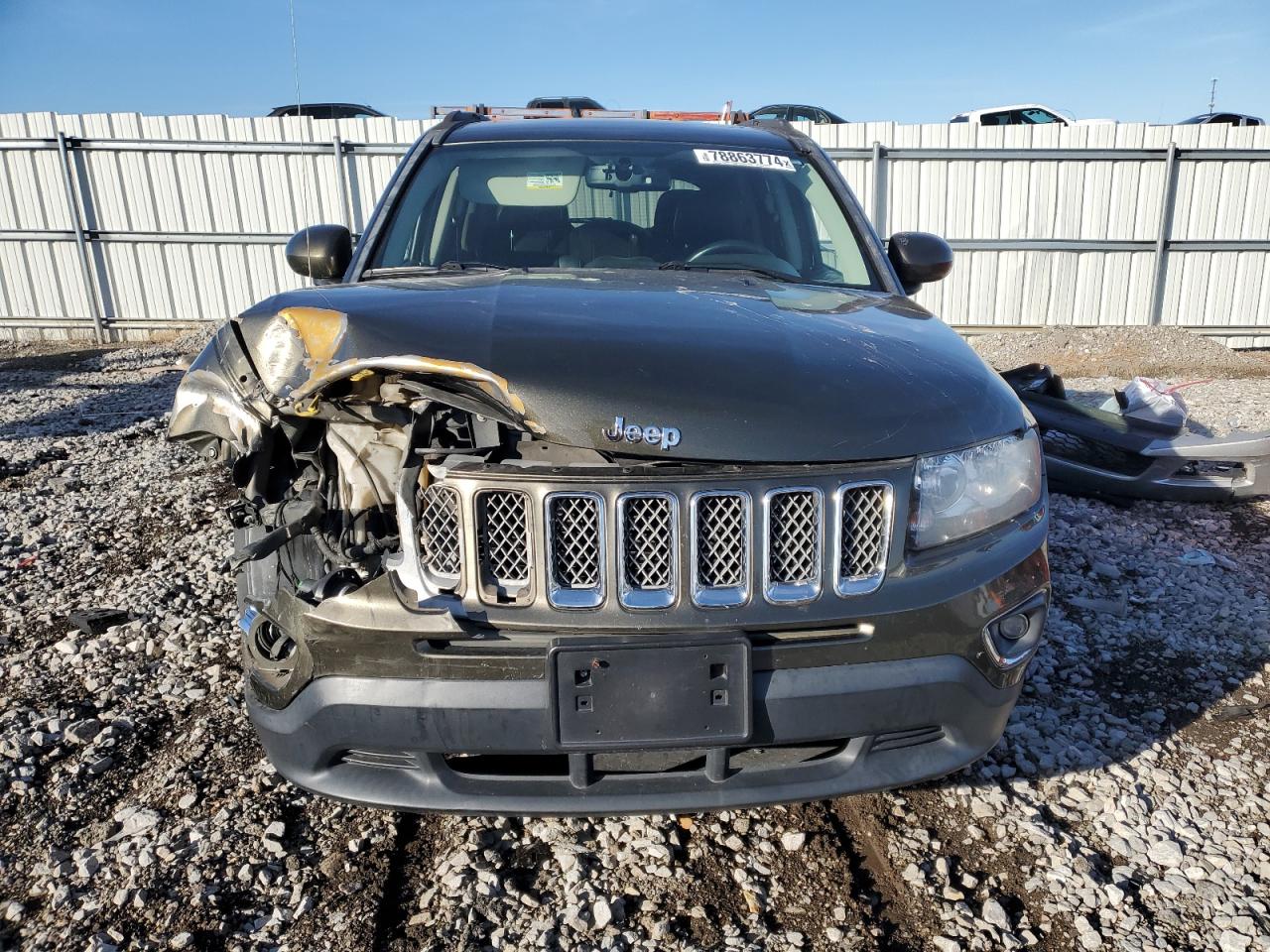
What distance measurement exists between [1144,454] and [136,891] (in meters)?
4.86

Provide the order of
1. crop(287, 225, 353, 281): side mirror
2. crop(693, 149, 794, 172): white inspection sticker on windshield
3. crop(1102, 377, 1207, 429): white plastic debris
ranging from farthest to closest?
crop(1102, 377, 1207, 429): white plastic debris, crop(693, 149, 794, 172): white inspection sticker on windshield, crop(287, 225, 353, 281): side mirror

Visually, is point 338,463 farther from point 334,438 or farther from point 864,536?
point 864,536

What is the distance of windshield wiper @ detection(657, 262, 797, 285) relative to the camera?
283 centimetres

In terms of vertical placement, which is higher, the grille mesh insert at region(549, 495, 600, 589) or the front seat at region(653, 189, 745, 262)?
the front seat at region(653, 189, 745, 262)

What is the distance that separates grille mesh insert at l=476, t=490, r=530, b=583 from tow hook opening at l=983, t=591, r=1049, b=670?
1.00 meters

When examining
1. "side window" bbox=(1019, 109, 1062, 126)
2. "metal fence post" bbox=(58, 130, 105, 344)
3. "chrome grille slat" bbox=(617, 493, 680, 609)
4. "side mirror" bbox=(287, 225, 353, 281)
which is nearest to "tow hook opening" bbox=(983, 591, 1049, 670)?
"chrome grille slat" bbox=(617, 493, 680, 609)

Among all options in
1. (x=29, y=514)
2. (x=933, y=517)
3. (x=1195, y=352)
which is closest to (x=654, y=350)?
(x=933, y=517)

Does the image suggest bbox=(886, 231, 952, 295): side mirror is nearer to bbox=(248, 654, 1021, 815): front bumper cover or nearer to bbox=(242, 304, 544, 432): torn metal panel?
bbox=(248, 654, 1021, 815): front bumper cover

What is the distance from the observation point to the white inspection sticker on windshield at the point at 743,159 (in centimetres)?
332

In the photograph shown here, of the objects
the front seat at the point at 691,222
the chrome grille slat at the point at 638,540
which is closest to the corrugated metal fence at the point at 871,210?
the front seat at the point at 691,222

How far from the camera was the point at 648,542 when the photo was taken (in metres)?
1.66

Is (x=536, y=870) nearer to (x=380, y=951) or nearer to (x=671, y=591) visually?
(x=380, y=951)

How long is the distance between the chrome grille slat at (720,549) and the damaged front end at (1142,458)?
3714mm

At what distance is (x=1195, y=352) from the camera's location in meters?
10.4
